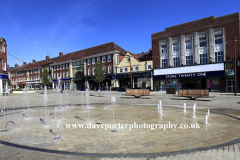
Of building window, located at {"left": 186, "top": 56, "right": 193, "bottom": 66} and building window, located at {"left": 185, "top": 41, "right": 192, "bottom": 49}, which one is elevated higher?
building window, located at {"left": 185, "top": 41, "right": 192, "bottom": 49}

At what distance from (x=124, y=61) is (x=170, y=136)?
3505cm

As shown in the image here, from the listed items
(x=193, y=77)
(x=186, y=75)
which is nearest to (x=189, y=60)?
(x=186, y=75)

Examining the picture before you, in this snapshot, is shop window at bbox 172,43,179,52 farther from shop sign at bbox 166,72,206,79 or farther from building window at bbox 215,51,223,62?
building window at bbox 215,51,223,62

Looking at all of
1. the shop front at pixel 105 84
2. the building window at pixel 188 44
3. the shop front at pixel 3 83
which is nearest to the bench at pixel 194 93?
the building window at pixel 188 44

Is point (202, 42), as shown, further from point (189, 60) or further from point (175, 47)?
point (175, 47)

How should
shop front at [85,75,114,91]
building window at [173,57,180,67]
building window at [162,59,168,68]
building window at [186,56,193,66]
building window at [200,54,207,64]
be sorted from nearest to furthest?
building window at [200,54,207,64] → building window at [186,56,193,66] → building window at [173,57,180,67] → building window at [162,59,168,68] → shop front at [85,75,114,91]

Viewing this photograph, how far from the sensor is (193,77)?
97.0ft

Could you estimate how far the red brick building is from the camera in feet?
86.6

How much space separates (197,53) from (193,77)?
14.5 feet

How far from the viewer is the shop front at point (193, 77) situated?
89.9 feet

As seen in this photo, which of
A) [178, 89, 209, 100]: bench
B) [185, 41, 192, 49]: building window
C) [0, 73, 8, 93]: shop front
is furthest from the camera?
[0, 73, 8, 93]: shop front

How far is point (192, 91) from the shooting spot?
17.2m

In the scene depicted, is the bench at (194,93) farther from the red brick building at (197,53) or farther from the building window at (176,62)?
the building window at (176,62)

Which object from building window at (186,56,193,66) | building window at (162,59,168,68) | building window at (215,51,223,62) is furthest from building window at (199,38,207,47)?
building window at (162,59,168,68)
